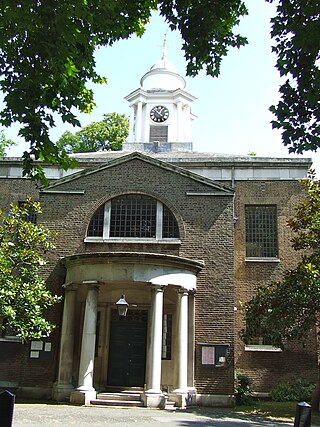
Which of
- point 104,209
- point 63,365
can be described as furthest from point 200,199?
point 63,365

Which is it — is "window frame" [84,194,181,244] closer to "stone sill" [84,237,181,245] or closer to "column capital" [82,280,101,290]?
"stone sill" [84,237,181,245]

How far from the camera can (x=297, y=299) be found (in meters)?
16.8

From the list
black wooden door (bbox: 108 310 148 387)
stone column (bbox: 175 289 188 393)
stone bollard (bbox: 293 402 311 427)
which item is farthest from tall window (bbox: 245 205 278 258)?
stone bollard (bbox: 293 402 311 427)

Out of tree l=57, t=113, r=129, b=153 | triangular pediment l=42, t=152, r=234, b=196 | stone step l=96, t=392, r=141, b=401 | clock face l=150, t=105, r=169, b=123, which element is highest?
tree l=57, t=113, r=129, b=153

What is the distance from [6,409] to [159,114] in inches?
1191

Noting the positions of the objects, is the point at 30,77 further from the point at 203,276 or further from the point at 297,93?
the point at 203,276

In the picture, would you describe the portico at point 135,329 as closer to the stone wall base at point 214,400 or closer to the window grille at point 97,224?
the stone wall base at point 214,400

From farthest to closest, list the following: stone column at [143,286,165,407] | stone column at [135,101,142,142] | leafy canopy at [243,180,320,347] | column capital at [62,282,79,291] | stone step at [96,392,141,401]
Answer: stone column at [135,101,142,142] < column capital at [62,282,79,291] < stone step at [96,392,141,401] < leafy canopy at [243,180,320,347] < stone column at [143,286,165,407]

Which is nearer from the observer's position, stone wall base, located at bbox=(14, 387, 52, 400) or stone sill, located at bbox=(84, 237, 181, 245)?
stone wall base, located at bbox=(14, 387, 52, 400)

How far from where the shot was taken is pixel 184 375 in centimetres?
1731

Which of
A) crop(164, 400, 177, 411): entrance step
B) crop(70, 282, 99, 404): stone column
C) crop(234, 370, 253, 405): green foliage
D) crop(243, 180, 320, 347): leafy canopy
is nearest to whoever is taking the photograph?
crop(164, 400, 177, 411): entrance step

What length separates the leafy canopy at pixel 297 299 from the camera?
16.8 m

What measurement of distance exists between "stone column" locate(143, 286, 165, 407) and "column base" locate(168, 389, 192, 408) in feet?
1.91

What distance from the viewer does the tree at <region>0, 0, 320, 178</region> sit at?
779 cm
